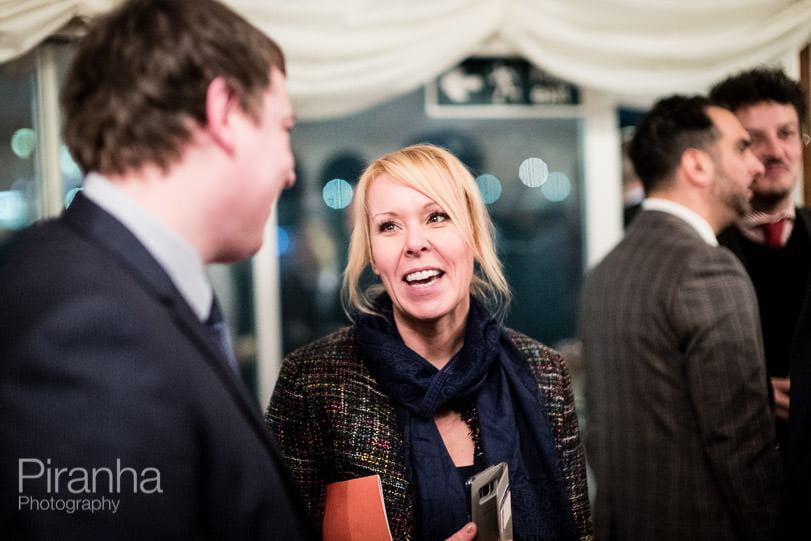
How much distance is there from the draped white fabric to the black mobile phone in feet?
5.99

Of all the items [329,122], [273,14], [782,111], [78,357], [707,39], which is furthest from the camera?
[329,122]

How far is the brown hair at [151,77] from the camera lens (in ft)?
2.51

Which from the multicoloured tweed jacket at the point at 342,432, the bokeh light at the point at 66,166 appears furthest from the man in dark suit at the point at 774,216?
A: the bokeh light at the point at 66,166

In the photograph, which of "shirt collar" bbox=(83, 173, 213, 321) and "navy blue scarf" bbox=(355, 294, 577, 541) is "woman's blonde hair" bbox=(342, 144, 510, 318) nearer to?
"navy blue scarf" bbox=(355, 294, 577, 541)

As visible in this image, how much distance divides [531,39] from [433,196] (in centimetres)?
147

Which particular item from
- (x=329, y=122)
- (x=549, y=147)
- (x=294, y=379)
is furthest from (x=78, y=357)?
(x=549, y=147)

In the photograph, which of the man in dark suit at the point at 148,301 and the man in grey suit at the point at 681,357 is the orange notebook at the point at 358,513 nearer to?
the man in dark suit at the point at 148,301

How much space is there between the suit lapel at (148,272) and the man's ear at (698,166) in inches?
65.7

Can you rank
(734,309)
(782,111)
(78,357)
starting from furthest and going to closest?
(782,111), (734,309), (78,357)

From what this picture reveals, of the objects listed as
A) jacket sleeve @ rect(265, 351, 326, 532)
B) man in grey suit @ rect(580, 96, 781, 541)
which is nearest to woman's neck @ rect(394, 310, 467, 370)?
jacket sleeve @ rect(265, 351, 326, 532)

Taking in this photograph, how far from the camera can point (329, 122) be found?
2947 millimetres

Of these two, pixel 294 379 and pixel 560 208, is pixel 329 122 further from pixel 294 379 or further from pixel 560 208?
pixel 294 379

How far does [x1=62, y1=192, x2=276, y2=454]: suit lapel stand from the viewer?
2.36 ft

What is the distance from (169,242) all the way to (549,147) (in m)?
2.56
